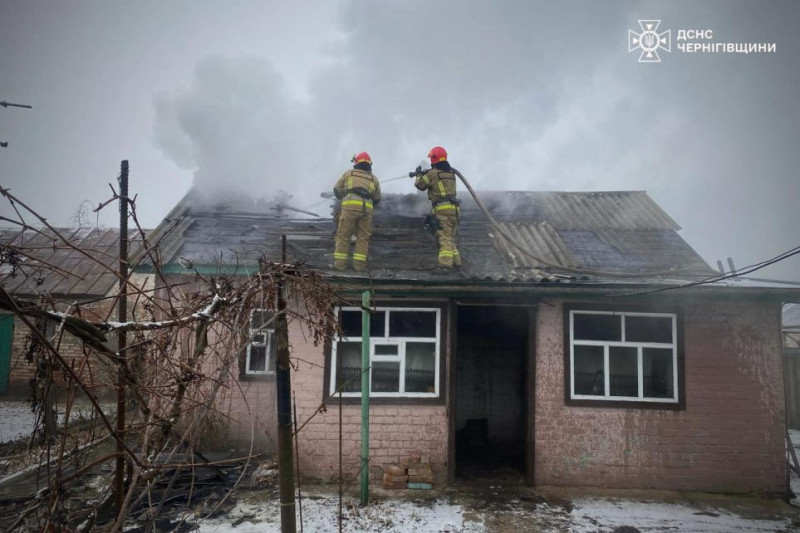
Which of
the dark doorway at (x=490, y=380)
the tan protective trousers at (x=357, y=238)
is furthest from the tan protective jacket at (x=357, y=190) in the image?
the dark doorway at (x=490, y=380)

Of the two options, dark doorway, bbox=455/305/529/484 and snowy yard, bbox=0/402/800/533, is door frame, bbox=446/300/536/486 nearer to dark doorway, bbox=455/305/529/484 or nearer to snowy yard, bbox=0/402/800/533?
snowy yard, bbox=0/402/800/533

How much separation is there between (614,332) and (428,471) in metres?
3.69

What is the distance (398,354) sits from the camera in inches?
288

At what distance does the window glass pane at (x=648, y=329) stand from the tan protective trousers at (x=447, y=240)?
291cm

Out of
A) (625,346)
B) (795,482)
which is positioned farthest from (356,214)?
(795,482)

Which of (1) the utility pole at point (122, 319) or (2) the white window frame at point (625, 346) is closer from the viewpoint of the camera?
(1) the utility pole at point (122, 319)

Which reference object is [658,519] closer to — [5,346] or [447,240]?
[447,240]

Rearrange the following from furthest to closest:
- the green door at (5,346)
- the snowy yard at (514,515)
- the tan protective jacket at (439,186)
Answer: the green door at (5,346) → the tan protective jacket at (439,186) → the snowy yard at (514,515)

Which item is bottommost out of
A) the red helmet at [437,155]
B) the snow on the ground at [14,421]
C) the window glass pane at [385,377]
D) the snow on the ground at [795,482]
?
the snow on the ground at [795,482]

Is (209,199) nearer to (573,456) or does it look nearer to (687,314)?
(573,456)

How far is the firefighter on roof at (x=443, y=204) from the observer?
25.2 feet

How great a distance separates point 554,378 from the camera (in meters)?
7.12

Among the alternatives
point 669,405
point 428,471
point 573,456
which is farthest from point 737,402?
point 428,471

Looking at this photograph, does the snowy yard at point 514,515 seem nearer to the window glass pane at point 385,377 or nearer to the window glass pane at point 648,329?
the window glass pane at point 385,377
